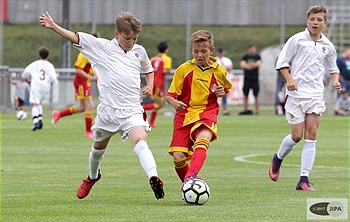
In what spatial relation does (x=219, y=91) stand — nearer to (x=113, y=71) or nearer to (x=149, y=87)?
(x=149, y=87)

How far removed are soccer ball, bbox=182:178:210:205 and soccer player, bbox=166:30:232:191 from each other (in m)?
0.72

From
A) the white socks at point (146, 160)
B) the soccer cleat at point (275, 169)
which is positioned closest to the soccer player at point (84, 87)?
the soccer cleat at point (275, 169)

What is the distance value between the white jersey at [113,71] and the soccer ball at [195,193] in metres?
1.01

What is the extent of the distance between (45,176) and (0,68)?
63.3ft

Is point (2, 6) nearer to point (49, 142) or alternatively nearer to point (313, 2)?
point (313, 2)

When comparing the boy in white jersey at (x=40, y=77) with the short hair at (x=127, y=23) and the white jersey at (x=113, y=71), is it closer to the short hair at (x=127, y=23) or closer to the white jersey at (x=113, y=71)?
the white jersey at (x=113, y=71)

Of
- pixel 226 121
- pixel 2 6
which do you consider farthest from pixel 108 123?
pixel 2 6

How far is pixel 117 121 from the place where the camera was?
946 cm

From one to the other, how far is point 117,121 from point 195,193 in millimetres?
1063

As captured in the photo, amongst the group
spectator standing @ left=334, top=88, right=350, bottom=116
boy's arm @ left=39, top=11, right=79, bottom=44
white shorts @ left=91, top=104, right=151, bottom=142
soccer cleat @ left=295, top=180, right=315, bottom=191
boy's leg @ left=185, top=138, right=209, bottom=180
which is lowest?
spectator standing @ left=334, top=88, right=350, bottom=116

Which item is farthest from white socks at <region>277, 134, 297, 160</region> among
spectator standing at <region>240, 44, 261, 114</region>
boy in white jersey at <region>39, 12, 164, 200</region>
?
spectator standing at <region>240, 44, 261, 114</region>

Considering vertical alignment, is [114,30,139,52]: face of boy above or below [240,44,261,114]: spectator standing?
above

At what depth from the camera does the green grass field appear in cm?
859

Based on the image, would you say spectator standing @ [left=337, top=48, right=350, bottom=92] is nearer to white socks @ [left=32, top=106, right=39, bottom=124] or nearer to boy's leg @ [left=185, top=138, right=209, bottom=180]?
white socks @ [left=32, top=106, right=39, bottom=124]
